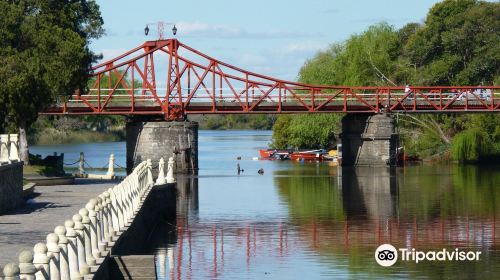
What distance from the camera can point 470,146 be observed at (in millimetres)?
102500

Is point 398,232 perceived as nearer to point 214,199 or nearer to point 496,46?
point 214,199

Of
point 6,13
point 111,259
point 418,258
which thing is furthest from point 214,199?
point 111,259

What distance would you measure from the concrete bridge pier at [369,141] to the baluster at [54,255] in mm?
86193

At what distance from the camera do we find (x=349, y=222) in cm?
4400

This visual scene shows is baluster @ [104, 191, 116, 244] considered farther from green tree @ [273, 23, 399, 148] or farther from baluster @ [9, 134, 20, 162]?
green tree @ [273, 23, 399, 148]

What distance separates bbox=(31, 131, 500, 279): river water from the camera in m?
30.5

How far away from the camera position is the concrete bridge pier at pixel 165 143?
95.1m

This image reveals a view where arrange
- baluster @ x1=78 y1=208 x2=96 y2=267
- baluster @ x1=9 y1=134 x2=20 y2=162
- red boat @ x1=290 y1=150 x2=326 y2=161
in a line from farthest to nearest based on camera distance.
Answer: red boat @ x1=290 y1=150 x2=326 y2=161 → baluster @ x1=9 y1=134 x2=20 y2=162 → baluster @ x1=78 y1=208 x2=96 y2=267

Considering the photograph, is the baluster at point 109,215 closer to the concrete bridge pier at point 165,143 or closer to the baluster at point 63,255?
the baluster at point 63,255

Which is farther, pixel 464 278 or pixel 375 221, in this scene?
pixel 375 221

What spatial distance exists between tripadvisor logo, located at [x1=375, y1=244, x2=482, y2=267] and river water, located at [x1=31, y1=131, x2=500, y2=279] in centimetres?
31

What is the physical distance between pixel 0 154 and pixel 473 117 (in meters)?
76.6

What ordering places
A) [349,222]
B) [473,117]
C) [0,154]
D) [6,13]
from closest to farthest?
[0,154], [349,222], [6,13], [473,117]

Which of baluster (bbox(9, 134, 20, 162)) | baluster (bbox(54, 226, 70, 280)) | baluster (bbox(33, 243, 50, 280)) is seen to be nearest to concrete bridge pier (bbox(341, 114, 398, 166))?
baluster (bbox(9, 134, 20, 162))
